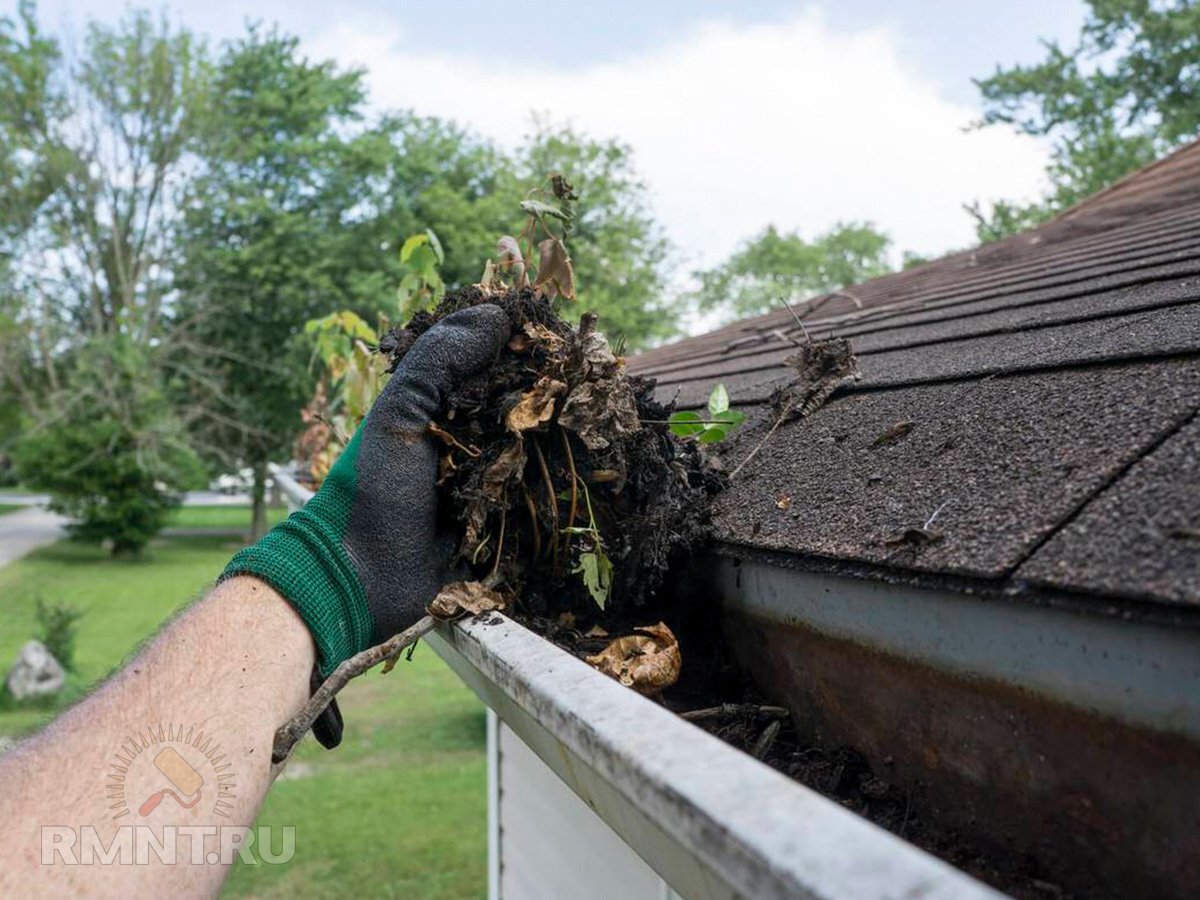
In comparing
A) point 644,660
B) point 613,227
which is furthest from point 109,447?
point 644,660

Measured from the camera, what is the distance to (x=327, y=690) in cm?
127

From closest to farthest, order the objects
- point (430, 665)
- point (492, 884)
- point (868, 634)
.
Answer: point (868, 634), point (492, 884), point (430, 665)

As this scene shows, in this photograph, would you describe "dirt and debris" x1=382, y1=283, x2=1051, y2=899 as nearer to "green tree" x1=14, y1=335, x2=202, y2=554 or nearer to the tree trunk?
"green tree" x1=14, y1=335, x2=202, y2=554

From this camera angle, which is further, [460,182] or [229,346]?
[460,182]

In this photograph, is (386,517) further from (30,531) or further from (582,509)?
(30,531)

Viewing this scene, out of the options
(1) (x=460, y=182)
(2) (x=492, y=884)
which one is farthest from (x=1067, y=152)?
(2) (x=492, y=884)

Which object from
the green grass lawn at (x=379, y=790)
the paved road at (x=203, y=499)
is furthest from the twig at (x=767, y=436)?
the paved road at (x=203, y=499)

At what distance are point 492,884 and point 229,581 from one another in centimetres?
303

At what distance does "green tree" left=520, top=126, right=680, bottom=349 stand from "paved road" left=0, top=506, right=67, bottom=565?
596 inches

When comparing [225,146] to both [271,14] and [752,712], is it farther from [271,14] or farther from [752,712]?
[752,712]

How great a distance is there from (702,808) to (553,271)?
129cm

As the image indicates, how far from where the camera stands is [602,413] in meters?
1.37

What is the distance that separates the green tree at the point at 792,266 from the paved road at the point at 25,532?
1124 inches

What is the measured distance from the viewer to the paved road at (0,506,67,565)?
23642mm
